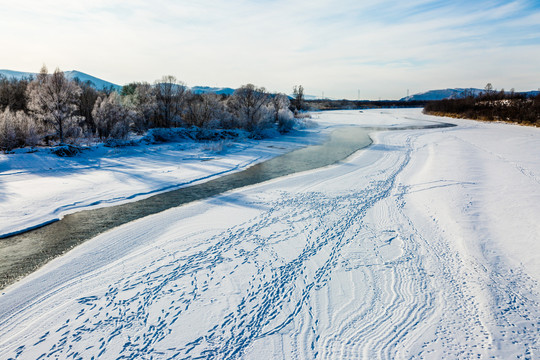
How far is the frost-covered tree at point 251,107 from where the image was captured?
31578mm

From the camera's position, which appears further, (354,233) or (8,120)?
(8,120)

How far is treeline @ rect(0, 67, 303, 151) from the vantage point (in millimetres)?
20469

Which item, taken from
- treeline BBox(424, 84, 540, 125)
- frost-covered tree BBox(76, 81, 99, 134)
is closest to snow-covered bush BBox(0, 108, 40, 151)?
frost-covered tree BBox(76, 81, 99, 134)

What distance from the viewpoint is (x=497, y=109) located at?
4512 cm

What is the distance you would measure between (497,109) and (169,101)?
43760 millimetres

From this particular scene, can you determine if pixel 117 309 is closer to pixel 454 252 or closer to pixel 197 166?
pixel 454 252

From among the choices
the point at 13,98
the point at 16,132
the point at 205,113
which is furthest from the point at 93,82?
the point at 16,132

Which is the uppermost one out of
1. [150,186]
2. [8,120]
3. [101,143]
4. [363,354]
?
[8,120]

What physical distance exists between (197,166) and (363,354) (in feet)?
46.8

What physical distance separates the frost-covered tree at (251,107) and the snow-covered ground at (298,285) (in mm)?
21755

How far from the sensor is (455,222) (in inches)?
337

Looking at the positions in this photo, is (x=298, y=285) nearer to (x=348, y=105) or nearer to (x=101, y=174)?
(x=101, y=174)

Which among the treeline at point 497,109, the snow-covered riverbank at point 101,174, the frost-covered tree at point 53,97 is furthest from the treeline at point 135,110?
the treeline at point 497,109

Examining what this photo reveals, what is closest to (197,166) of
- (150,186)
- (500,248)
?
(150,186)
